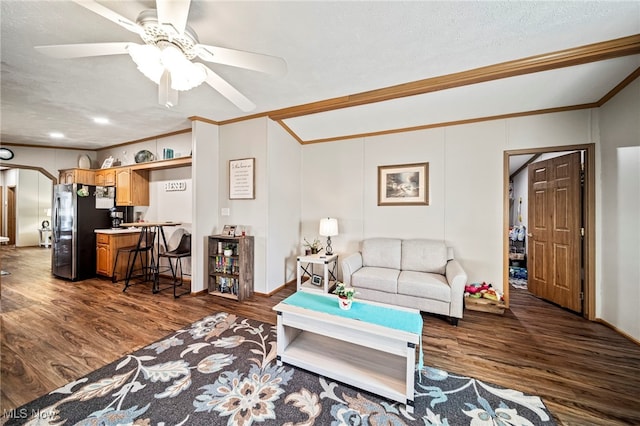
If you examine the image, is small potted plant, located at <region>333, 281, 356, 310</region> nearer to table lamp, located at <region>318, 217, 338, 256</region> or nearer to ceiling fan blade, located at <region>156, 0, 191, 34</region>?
table lamp, located at <region>318, 217, 338, 256</region>

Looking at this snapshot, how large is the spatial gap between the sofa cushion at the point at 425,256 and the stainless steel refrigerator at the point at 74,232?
560cm

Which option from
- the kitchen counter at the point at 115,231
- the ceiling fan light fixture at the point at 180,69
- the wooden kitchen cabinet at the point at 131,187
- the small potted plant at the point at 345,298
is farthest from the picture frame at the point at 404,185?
the kitchen counter at the point at 115,231

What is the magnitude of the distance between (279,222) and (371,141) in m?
2.03

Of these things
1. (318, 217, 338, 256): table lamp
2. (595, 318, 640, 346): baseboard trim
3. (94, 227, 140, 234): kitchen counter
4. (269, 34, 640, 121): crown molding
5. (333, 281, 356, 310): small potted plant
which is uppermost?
(269, 34, 640, 121): crown molding

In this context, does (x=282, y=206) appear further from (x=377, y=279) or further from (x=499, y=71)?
(x=499, y=71)

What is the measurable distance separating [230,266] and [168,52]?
9.00 feet

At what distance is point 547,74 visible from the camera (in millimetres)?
2215

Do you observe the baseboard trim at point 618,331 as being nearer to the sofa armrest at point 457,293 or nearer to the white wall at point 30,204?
the sofa armrest at point 457,293

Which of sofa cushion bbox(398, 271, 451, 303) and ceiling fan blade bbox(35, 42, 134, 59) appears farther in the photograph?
sofa cushion bbox(398, 271, 451, 303)

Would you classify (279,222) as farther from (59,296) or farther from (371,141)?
(59,296)

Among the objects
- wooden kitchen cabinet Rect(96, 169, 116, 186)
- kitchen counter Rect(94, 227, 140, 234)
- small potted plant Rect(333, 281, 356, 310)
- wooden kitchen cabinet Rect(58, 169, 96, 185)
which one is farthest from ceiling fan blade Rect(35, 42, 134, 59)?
wooden kitchen cabinet Rect(58, 169, 96, 185)

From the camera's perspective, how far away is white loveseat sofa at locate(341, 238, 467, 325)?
8.54 feet

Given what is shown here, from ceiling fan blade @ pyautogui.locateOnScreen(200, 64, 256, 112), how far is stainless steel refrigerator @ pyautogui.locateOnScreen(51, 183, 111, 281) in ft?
13.9

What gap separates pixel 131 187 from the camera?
14.0 feet
